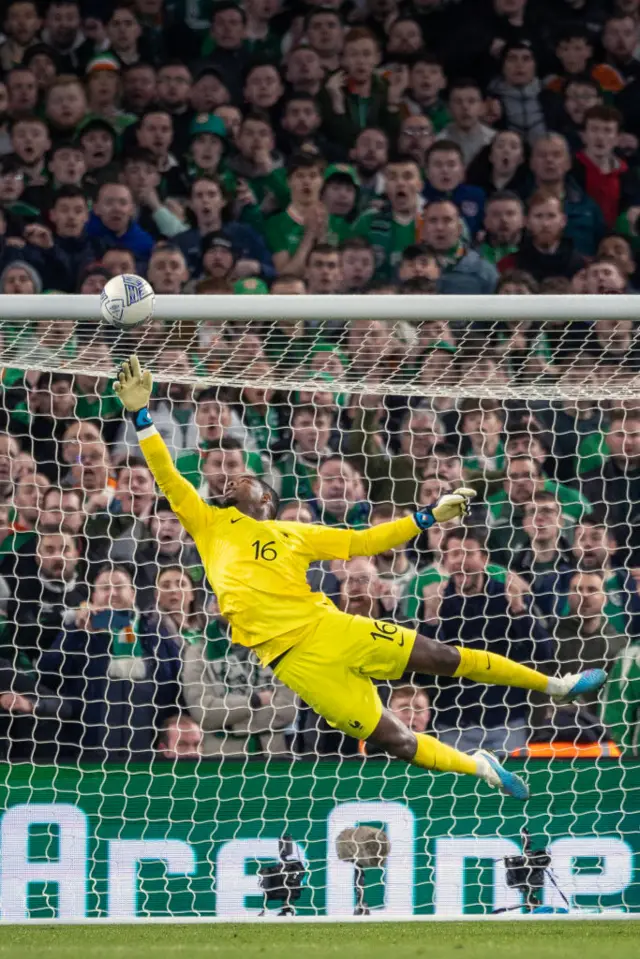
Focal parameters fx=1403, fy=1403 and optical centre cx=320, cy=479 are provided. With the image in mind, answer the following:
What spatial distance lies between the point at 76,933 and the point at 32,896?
30 cm

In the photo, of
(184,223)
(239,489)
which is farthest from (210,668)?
(184,223)

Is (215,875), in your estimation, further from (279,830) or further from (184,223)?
(184,223)

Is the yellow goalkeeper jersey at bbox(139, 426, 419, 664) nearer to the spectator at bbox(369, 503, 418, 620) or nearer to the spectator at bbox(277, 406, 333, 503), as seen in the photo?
the spectator at bbox(369, 503, 418, 620)

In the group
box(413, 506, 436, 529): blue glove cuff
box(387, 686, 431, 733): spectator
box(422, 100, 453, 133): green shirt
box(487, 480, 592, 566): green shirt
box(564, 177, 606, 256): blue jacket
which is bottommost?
box(387, 686, 431, 733): spectator

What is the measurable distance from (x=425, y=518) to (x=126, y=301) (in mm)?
1475

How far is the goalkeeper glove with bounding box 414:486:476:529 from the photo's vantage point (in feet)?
18.5

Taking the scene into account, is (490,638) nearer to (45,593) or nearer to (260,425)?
(260,425)

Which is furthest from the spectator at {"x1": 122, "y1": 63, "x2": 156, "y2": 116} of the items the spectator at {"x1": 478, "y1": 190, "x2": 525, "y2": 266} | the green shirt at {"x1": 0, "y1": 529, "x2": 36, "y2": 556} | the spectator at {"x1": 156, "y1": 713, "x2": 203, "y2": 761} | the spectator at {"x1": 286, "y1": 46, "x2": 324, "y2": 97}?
the spectator at {"x1": 156, "y1": 713, "x2": 203, "y2": 761}

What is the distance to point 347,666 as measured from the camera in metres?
5.78

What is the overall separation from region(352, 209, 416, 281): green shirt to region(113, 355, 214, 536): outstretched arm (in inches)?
123

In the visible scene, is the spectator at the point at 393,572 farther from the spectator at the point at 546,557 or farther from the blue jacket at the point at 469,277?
the blue jacket at the point at 469,277

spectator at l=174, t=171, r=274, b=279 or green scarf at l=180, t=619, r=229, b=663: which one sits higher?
spectator at l=174, t=171, r=274, b=279

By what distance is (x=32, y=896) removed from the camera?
6.23 m

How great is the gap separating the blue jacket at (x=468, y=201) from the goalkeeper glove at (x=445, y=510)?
3273 millimetres
